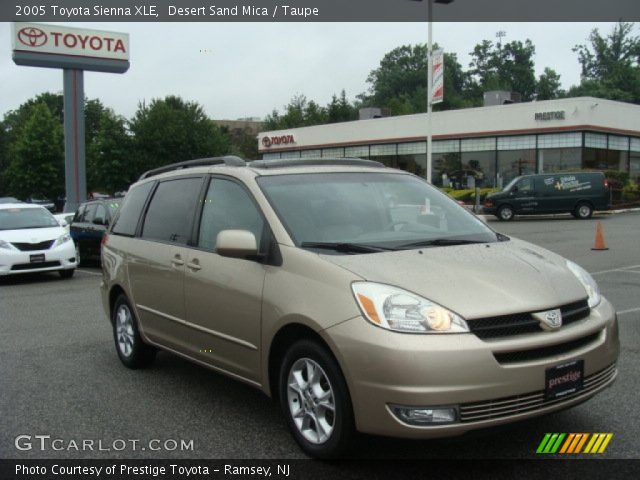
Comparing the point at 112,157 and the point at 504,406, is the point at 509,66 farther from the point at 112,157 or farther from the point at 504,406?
the point at 504,406

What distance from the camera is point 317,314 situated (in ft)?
12.5

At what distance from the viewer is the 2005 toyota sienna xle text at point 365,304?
3.48 m

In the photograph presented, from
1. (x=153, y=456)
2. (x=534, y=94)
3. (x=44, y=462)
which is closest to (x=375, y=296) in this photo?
(x=153, y=456)

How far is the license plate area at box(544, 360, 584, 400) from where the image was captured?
3.61m

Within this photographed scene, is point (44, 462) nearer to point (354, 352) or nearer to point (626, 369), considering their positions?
point (354, 352)

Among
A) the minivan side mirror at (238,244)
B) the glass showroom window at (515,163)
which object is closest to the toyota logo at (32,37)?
the glass showroom window at (515,163)

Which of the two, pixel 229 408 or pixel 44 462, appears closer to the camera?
pixel 44 462

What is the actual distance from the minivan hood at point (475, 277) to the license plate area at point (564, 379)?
33 centimetres

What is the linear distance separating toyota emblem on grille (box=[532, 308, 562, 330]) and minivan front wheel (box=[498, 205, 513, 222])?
26.9 m

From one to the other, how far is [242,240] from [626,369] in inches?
137

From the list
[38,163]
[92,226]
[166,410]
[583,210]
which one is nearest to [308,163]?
[166,410]

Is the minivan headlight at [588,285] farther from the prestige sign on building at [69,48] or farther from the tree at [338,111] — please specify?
the tree at [338,111]

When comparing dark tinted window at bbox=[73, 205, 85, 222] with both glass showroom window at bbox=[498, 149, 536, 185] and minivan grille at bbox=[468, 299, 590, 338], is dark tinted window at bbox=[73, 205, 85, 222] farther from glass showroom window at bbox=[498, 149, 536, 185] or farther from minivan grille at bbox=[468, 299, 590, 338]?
glass showroom window at bbox=[498, 149, 536, 185]

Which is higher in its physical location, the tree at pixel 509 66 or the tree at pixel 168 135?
the tree at pixel 509 66
